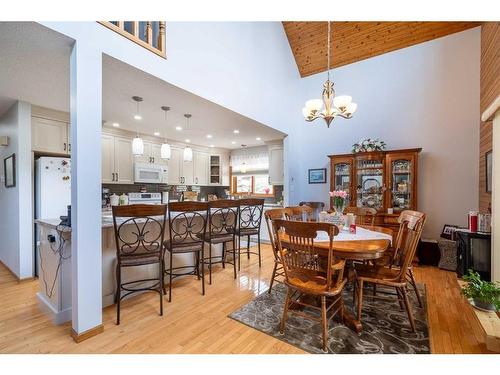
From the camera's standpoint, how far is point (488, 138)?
3.19 metres

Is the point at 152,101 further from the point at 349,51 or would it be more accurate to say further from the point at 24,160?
the point at 349,51

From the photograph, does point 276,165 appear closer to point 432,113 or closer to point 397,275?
point 432,113

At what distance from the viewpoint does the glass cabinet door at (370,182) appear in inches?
162

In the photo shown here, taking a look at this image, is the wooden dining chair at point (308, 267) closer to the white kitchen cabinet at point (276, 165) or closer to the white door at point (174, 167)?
the white kitchen cabinet at point (276, 165)

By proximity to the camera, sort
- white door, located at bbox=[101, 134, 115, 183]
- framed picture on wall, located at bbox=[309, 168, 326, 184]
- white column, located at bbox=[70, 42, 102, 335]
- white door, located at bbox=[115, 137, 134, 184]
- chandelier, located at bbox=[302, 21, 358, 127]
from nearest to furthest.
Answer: white column, located at bbox=[70, 42, 102, 335] → chandelier, located at bbox=[302, 21, 358, 127] → white door, located at bbox=[101, 134, 115, 183] → white door, located at bbox=[115, 137, 134, 184] → framed picture on wall, located at bbox=[309, 168, 326, 184]

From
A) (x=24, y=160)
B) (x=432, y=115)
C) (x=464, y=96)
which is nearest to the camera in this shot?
(x=24, y=160)

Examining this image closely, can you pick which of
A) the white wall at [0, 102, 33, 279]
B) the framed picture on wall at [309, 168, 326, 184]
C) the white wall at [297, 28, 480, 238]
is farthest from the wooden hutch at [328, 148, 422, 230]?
the white wall at [0, 102, 33, 279]

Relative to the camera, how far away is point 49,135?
11.1ft

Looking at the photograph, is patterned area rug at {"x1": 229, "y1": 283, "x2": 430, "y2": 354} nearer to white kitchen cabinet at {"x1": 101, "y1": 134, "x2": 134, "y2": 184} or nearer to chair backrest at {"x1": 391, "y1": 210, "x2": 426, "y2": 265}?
chair backrest at {"x1": 391, "y1": 210, "x2": 426, "y2": 265}

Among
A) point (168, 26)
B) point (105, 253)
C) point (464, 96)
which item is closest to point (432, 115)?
point (464, 96)

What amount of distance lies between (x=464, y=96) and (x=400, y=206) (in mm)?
2036

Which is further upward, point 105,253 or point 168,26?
point 168,26

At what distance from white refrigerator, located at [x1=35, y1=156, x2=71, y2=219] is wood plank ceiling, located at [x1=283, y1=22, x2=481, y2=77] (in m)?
4.77

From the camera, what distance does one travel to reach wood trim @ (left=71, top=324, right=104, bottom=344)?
1803mm
